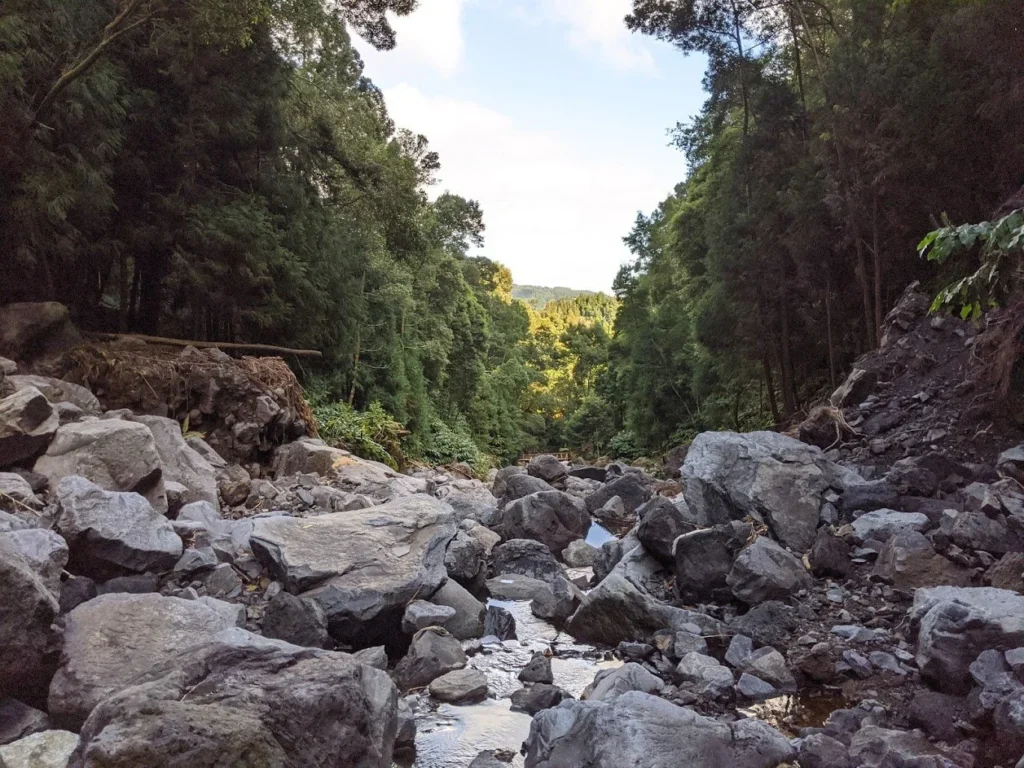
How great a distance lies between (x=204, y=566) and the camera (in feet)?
16.1

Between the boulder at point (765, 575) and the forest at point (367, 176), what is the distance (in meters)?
6.46

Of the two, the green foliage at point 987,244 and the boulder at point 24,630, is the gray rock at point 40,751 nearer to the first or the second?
the boulder at point 24,630

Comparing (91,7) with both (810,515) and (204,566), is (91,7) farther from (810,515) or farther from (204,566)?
(810,515)

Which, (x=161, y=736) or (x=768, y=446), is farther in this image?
(x=768, y=446)

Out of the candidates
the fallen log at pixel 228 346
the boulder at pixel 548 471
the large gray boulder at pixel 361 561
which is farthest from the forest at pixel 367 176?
the large gray boulder at pixel 361 561

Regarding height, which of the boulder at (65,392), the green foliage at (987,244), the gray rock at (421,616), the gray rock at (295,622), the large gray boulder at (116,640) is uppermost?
the green foliage at (987,244)

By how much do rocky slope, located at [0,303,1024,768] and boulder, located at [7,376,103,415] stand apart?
0.14 feet

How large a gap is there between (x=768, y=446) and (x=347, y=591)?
4.75m

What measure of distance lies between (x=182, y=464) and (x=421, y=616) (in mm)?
3601

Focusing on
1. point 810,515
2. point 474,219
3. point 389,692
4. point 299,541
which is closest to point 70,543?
point 299,541

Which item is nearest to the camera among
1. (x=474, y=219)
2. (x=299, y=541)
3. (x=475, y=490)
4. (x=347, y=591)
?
(x=347, y=591)

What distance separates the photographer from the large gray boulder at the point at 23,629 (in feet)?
10.2

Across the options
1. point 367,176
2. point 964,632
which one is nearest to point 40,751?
point 964,632

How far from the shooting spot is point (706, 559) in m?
5.92
